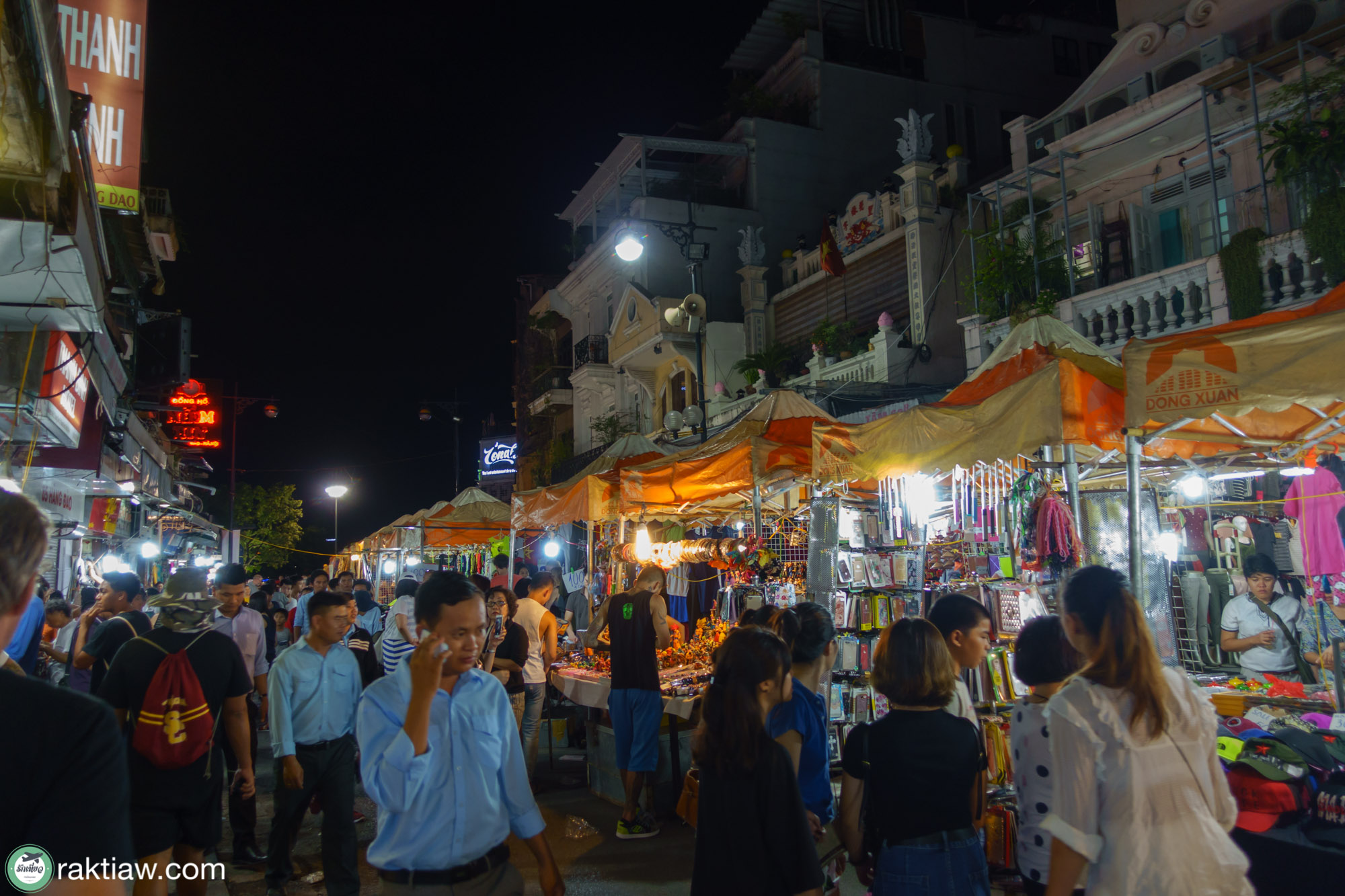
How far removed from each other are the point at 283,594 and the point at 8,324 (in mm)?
15842

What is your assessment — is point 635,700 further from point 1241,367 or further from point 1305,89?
point 1305,89

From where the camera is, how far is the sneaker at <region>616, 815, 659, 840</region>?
6.84 meters

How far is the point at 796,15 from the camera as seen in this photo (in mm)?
22750

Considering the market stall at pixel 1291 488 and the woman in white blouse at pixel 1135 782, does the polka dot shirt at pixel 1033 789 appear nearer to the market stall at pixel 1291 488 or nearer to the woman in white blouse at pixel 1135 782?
the woman in white blouse at pixel 1135 782

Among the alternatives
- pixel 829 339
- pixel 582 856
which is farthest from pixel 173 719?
pixel 829 339

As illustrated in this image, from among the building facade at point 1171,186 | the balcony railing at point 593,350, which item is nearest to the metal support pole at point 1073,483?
the building facade at point 1171,186

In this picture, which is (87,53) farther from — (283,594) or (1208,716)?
(283,594)

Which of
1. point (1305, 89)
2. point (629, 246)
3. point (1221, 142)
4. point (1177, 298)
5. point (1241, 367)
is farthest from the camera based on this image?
point (629, 246)

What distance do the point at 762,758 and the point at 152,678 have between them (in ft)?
11.4

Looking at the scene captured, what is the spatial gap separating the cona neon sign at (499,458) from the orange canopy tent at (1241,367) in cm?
3508

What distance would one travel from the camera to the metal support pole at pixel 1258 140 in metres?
10.0

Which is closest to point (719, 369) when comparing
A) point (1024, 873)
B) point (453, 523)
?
point (453, 523)

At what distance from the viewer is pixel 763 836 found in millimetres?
2852

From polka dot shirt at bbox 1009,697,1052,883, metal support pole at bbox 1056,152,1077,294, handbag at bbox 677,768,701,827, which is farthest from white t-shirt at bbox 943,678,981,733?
metal support pole at bbox 1056,152,1077,294
